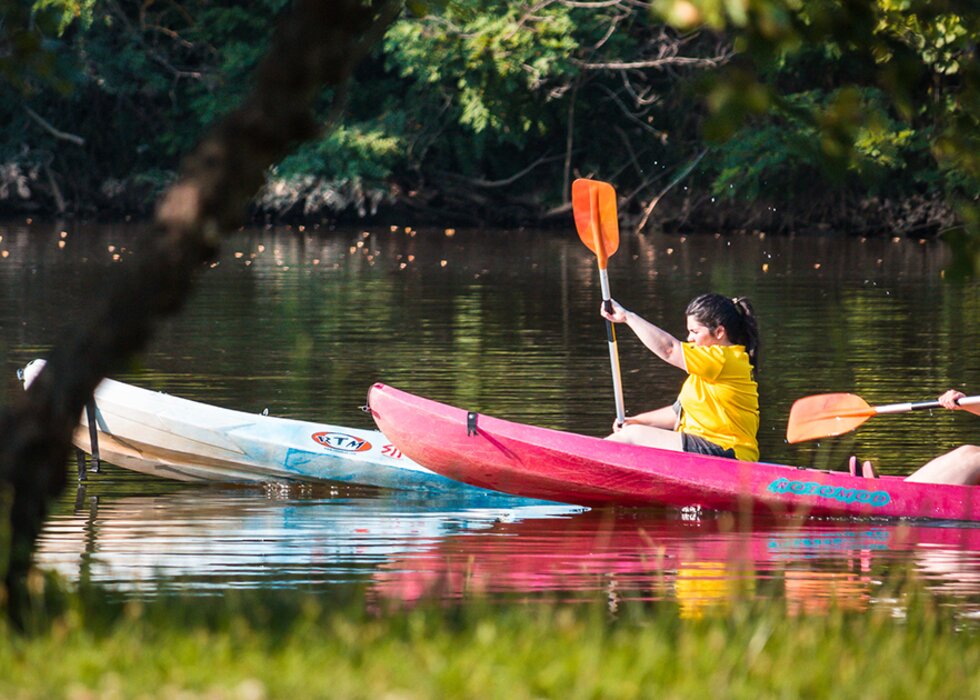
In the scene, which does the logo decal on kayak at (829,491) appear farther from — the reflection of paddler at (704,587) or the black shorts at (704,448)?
the reflection of paddler at (704,587)

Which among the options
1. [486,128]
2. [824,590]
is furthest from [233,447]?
[486,128]

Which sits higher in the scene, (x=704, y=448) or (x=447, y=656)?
(x=447, y=656)

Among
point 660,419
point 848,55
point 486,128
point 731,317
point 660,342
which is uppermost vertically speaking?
point 486,128

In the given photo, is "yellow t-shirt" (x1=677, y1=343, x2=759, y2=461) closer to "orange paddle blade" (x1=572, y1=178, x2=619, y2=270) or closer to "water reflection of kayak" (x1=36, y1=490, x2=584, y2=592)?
"water reflection of kayak" (x1=36, y1=490, x2=584, y2=592)

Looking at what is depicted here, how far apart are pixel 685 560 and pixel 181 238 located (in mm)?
3546

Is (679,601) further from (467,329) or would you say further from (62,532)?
(467,329)

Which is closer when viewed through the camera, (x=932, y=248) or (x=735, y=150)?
(x=932, y=248)

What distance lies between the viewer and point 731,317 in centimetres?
881

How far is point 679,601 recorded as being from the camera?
6.42 metres

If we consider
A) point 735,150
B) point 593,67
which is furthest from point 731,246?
point 593,67

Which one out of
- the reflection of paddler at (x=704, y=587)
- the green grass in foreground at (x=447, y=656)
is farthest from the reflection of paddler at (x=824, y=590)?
the green grass in foreground at (x=447, y=656)

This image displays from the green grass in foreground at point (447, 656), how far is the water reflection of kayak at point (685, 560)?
1.16 meters

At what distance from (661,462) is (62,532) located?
2856mm

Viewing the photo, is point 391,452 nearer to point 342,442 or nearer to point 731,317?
point 342,442
